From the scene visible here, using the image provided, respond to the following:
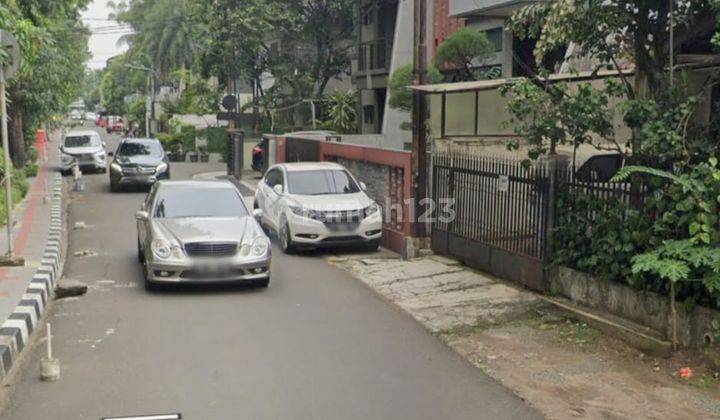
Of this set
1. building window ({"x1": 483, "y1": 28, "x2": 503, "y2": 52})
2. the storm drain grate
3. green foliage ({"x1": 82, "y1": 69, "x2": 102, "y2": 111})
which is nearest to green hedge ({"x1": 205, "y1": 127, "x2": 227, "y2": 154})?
building window ({"x1": 483, "y1": 28, "x2": 503, "y2": 52})

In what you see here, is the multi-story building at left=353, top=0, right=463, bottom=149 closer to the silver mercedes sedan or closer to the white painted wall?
the white painted wall

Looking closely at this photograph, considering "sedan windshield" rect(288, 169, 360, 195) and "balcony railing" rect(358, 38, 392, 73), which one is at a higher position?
"balcony railing" rect(358, 38, 392, 73)

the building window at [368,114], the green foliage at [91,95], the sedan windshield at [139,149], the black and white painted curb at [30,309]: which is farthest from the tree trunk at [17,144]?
the green foliage at [91,95]

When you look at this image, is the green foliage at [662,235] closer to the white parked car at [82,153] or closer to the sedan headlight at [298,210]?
the sedan headlight at [298,210]

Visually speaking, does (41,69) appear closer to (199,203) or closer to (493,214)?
(199,203)

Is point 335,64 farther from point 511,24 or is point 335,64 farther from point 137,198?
point 511,24

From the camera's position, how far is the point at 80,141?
108 ft

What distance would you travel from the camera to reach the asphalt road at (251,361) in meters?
6.71

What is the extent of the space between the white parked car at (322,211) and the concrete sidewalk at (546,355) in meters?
2.33

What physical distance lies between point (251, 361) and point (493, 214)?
5.54m

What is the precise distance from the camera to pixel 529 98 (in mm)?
10148

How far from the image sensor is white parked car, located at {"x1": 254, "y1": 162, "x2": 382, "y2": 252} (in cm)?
1470

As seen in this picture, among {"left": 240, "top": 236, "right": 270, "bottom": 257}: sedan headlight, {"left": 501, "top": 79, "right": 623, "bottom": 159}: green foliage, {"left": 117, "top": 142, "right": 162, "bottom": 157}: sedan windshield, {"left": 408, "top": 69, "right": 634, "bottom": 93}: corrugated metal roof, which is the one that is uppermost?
{"left": 408, "top": 69, "right": 634, "bottom": 93}: corrugated metal roof

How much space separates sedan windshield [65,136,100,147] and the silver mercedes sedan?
72.0 ft
